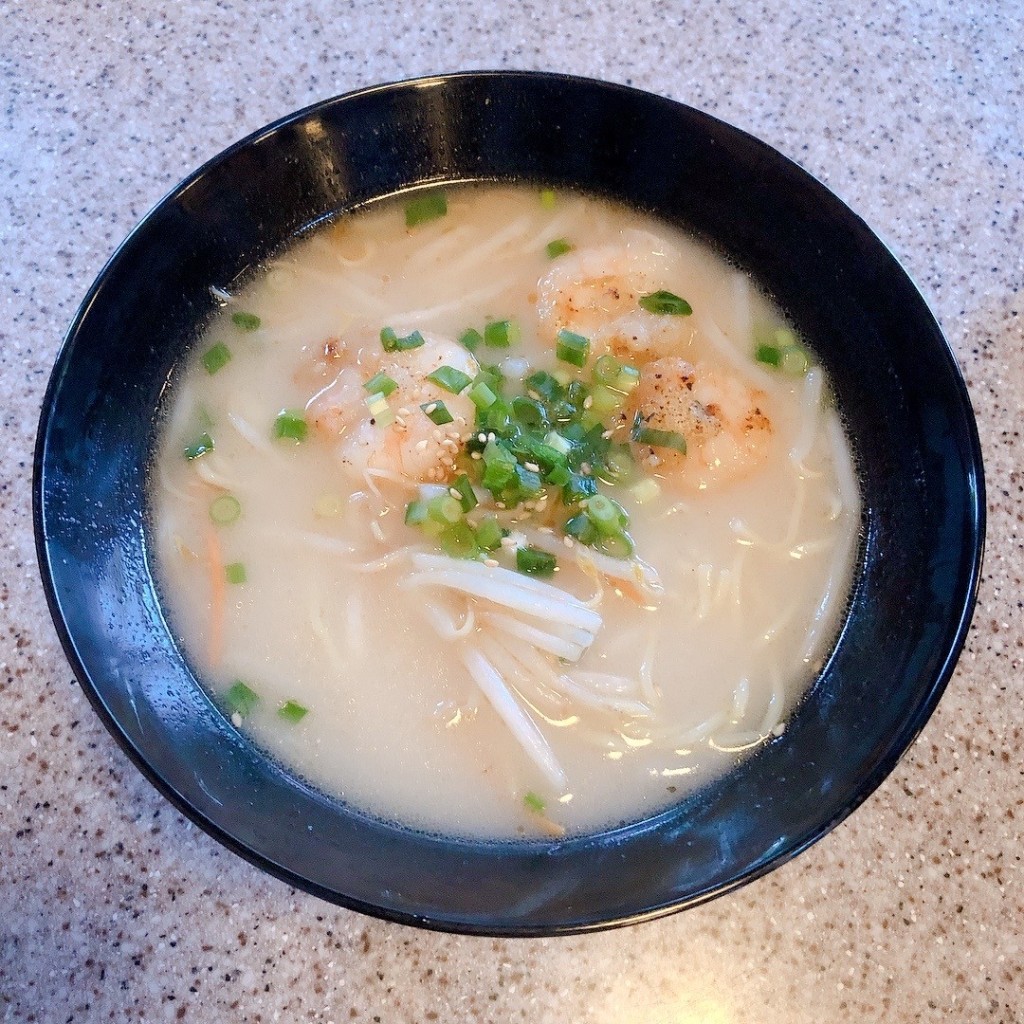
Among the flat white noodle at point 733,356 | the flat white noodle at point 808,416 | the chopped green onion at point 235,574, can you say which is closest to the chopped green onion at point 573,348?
the flat white noodle at point 733,356

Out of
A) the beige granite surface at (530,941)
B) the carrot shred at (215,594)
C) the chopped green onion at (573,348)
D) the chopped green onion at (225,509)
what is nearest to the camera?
the beige granite surface at (530,941)

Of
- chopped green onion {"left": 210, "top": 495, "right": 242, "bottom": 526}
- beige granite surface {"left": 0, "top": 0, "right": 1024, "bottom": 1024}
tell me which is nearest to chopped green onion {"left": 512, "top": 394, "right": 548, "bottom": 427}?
chopped green onion {"left": 210, "top": 495, "right": 242, "bottom": 526}

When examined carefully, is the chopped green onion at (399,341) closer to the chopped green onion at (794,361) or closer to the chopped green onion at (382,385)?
the chopped green onion at (382,385)

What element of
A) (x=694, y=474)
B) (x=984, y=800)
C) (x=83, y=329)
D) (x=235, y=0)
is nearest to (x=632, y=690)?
(x=694, y=474)

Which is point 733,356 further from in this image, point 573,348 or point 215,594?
point 215,594

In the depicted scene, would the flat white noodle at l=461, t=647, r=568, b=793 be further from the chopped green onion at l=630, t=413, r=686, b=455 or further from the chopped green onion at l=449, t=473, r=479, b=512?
the chopped green onion at l=630, t=413, r=686, b=455

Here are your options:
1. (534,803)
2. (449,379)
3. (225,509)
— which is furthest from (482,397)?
(534,803)

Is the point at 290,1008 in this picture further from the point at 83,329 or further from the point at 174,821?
the point at 83,329
